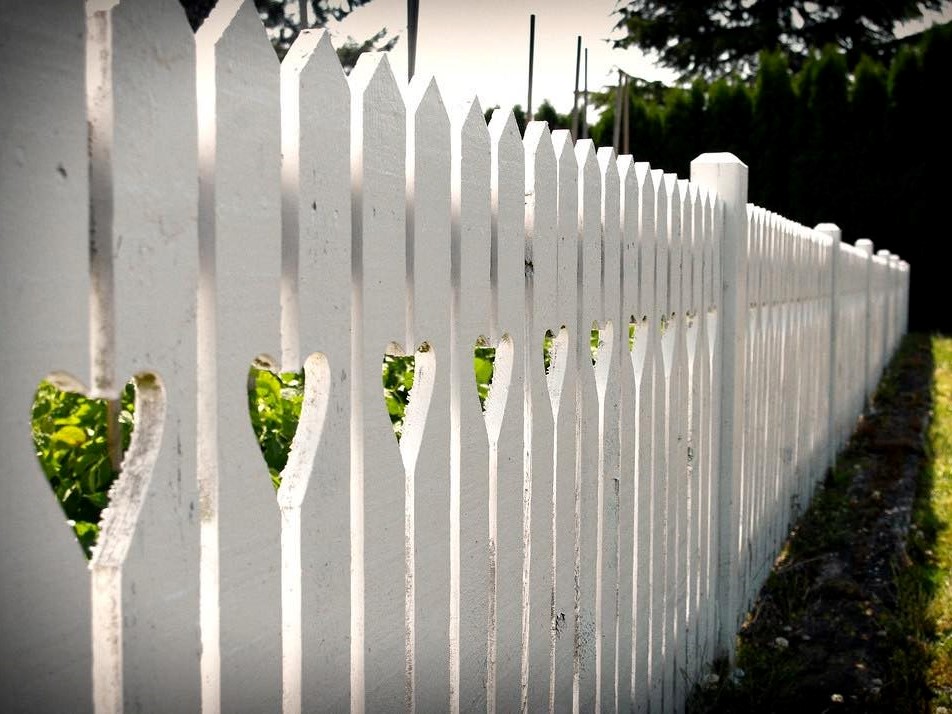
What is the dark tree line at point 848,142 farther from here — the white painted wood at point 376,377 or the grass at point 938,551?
the white painted wood at point 376,377

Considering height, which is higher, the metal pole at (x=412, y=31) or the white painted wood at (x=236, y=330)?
the metal pole at (x=412, y=31)

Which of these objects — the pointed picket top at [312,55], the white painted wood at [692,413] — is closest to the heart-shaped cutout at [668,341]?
the white painted wood at [692,413]

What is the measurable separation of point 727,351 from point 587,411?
129 centimetres

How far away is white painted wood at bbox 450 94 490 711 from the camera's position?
4.64 feet

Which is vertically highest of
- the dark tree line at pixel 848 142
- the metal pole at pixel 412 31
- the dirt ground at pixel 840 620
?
the dark tree line at pixel 848 142

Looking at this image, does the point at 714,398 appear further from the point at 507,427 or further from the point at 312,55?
the point at 312,55

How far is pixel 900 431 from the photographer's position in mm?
7559

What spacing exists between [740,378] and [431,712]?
209cm

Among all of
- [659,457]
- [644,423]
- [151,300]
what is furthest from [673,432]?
[151,300]

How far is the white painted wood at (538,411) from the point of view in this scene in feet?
5.47

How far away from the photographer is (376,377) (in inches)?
48.0

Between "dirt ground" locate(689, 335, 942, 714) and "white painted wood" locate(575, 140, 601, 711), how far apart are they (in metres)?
1.08

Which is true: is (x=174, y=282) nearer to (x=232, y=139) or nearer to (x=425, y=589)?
(x=232, y=139)

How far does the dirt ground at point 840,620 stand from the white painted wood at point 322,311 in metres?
2.05
